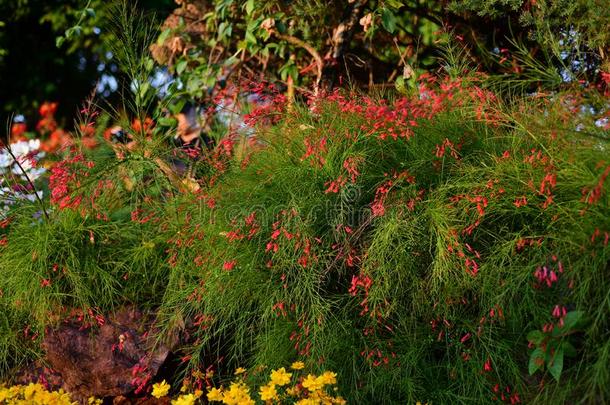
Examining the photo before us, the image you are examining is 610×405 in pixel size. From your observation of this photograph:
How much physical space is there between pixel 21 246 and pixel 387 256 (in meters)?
1.82

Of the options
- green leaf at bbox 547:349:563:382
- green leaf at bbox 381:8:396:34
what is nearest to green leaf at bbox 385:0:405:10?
green leaf at bbox 381:8:396:34

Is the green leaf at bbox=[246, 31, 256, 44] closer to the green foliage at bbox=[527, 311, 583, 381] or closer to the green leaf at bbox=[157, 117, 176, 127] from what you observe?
the green leaf at bbox=[157, 117, 176, 127]

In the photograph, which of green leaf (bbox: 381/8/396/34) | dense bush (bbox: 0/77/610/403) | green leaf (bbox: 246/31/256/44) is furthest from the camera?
green leaf (bbox: 246/31/256/44)

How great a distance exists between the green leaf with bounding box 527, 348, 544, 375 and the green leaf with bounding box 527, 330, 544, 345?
0.09 feet

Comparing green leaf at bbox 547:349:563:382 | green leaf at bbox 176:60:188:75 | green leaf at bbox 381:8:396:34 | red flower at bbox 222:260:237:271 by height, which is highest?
green leaf at bbox 381:8:396:34

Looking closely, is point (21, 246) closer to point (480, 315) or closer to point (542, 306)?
point (480, 315)

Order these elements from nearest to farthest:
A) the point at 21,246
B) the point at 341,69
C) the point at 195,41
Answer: the point at 21,246
the point at 341,69
the point at 195,41

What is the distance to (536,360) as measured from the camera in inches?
108

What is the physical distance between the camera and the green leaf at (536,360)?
8.97 ft

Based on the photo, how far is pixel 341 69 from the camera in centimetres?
541

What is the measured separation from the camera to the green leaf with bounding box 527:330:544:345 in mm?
2756

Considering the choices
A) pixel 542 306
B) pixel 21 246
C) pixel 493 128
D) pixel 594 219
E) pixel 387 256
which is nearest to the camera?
pixel 594 219

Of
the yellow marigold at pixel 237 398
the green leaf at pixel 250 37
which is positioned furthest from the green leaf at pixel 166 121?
the yellow marigold at pixel 237 398

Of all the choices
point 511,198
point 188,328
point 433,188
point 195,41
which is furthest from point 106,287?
point 195,41
